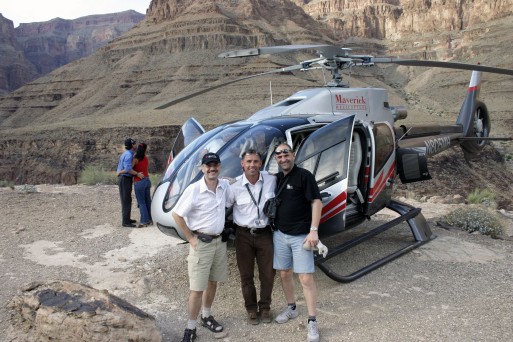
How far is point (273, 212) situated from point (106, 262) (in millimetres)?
3596

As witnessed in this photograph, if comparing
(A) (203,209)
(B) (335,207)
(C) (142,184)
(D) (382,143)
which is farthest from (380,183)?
(C) (142,184)

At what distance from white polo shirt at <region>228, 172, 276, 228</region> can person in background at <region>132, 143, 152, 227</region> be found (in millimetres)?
4756

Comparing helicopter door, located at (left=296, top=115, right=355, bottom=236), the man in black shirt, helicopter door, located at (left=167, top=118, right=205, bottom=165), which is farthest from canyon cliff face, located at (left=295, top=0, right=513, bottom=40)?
the man in black shirt

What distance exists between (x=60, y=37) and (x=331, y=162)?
18585cm

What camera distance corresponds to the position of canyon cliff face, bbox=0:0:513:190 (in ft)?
146

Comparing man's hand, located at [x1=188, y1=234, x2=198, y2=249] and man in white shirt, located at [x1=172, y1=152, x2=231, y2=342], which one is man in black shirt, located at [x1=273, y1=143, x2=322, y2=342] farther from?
man's hand, located at [x1=188, y1=234, x2=198, y2=249]

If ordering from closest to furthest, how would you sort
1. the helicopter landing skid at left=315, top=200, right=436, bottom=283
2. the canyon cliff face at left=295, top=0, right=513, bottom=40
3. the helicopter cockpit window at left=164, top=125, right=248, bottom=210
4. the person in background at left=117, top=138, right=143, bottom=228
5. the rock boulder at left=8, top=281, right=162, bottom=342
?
1. the rock boulder at left=8, top=281, right=162, bottom=342
2. the helicopter cockpit window at left=164, top=125, right=248, bottom=210
3. the helicopter landing skid at left=315, top=200, right=436, bottom=283
4. the person in background at left=117, top=138, right=143, bottom=228
5. the canyon cliff face at left=295, top=0, right=513, bottom=40

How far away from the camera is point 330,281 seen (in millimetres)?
5543

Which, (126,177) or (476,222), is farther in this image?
(126,177)

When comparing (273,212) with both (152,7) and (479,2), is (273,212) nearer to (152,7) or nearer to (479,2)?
(152,7)

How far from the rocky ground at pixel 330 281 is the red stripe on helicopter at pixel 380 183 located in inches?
37.1

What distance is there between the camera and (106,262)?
21.9 ft

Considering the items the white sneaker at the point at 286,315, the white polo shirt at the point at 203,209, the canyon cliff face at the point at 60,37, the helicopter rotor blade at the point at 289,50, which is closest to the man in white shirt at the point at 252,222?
the white sneaker at the point at 286,315

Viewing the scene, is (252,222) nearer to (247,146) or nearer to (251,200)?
(251,200)
